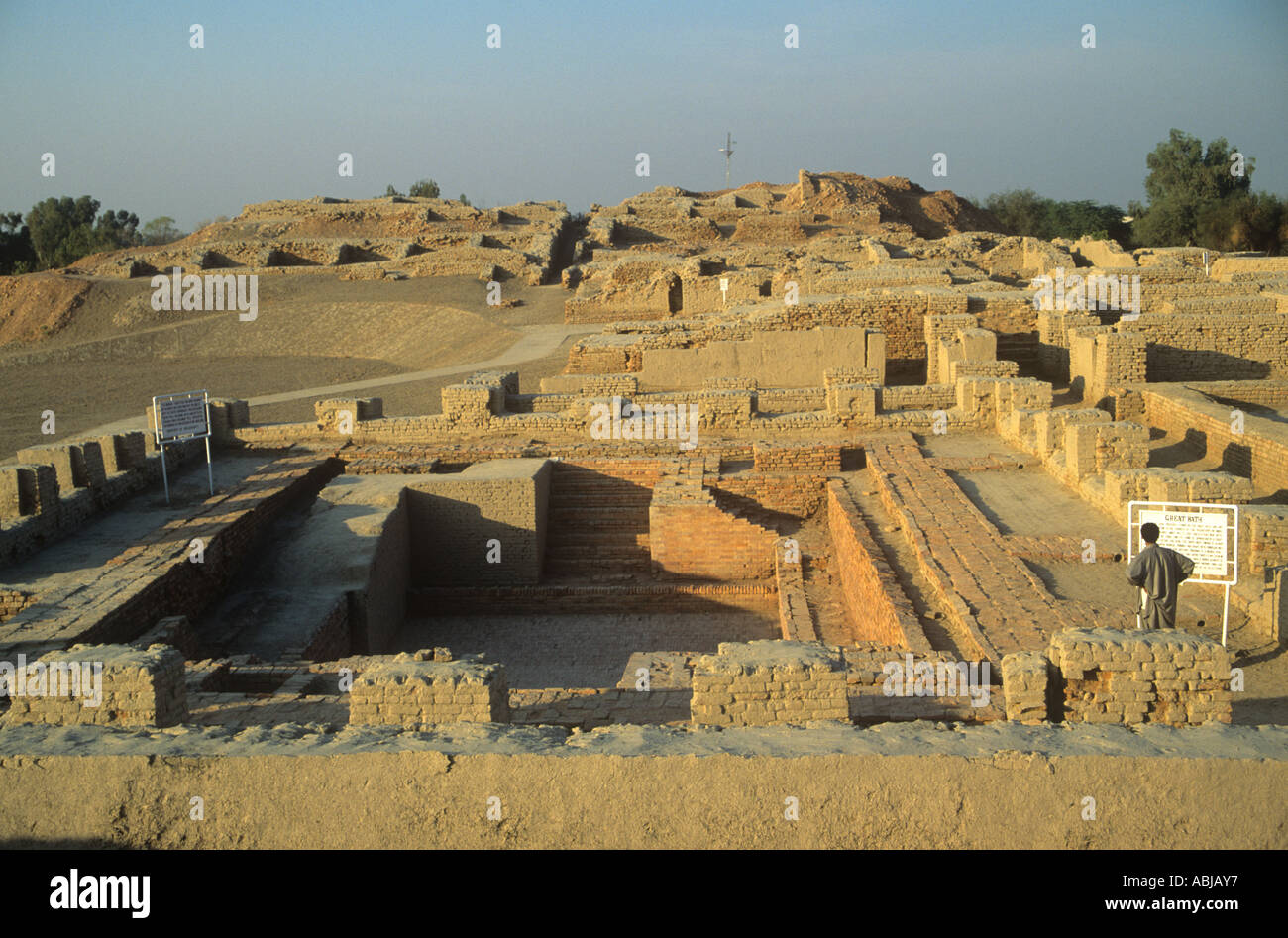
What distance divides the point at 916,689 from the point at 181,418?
8.16 m

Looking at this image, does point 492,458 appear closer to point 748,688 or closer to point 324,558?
point 324,558

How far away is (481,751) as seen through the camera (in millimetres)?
3805

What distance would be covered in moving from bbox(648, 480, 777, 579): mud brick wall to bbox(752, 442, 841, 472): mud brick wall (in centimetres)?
111

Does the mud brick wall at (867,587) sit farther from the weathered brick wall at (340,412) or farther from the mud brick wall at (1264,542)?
the weathered brick wall at (340,412)

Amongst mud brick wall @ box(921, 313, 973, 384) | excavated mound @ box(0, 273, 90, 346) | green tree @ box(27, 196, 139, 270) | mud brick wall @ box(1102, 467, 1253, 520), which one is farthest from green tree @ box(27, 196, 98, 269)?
mud brick wall @ box(1102, 467, 1253, 520)

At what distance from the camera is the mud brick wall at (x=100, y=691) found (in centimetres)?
500

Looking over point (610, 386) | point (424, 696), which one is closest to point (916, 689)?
point (424, 696)

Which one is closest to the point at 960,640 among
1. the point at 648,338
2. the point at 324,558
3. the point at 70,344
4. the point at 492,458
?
the point at 324,558

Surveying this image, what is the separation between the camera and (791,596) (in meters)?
9.18

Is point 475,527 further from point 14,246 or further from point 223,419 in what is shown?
point 14,246

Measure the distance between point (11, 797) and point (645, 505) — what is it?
8.08 m

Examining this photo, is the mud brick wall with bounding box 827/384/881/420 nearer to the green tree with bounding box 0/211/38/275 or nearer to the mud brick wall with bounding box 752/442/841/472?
the mud brick wall with bounding box 752/442/841/472

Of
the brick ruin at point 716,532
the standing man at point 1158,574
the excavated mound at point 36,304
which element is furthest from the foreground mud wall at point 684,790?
the excavated mound at point 36,304

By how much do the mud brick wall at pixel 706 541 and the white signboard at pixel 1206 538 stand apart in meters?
4.76
